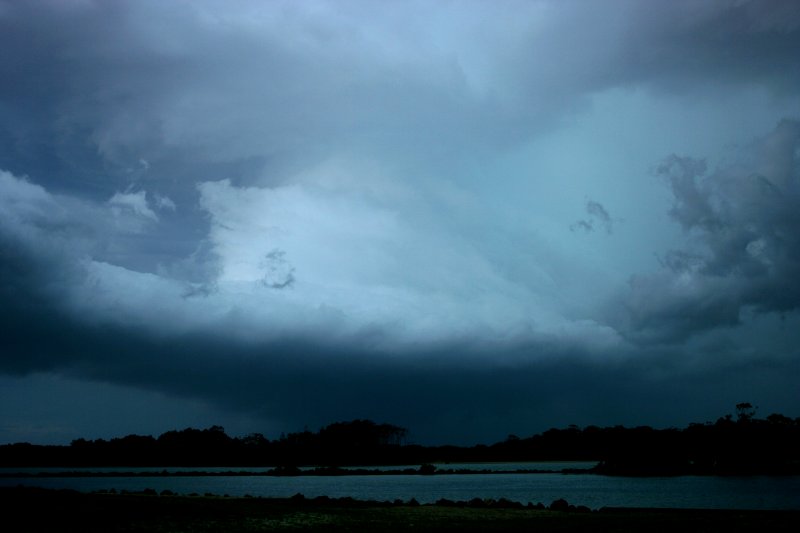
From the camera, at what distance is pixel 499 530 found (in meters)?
37.1

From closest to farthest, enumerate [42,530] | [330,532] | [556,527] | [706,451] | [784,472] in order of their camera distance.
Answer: [42,530] < [330,532] < [556,527] < [784,472] < [706,451]

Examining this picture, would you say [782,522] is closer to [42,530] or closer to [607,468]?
[42,530]

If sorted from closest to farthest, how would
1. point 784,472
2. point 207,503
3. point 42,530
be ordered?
point 42,530, point 207,503, point 784,472

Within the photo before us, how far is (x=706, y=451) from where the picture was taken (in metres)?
183

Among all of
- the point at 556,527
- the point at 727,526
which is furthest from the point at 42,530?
the point at 727,526

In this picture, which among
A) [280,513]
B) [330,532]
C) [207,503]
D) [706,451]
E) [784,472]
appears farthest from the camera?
[706,451]

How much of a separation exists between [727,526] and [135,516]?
34.7 metres

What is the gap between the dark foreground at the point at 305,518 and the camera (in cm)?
3634

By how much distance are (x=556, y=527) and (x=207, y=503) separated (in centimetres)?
2547

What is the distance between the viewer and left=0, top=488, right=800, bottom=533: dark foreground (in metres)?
36.3

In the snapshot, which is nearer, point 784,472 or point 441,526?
point 441,526

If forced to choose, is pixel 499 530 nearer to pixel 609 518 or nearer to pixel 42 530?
pixel 609 518

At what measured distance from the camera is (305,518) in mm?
42062

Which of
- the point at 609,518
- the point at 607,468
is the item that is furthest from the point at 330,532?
the point at 607,468
